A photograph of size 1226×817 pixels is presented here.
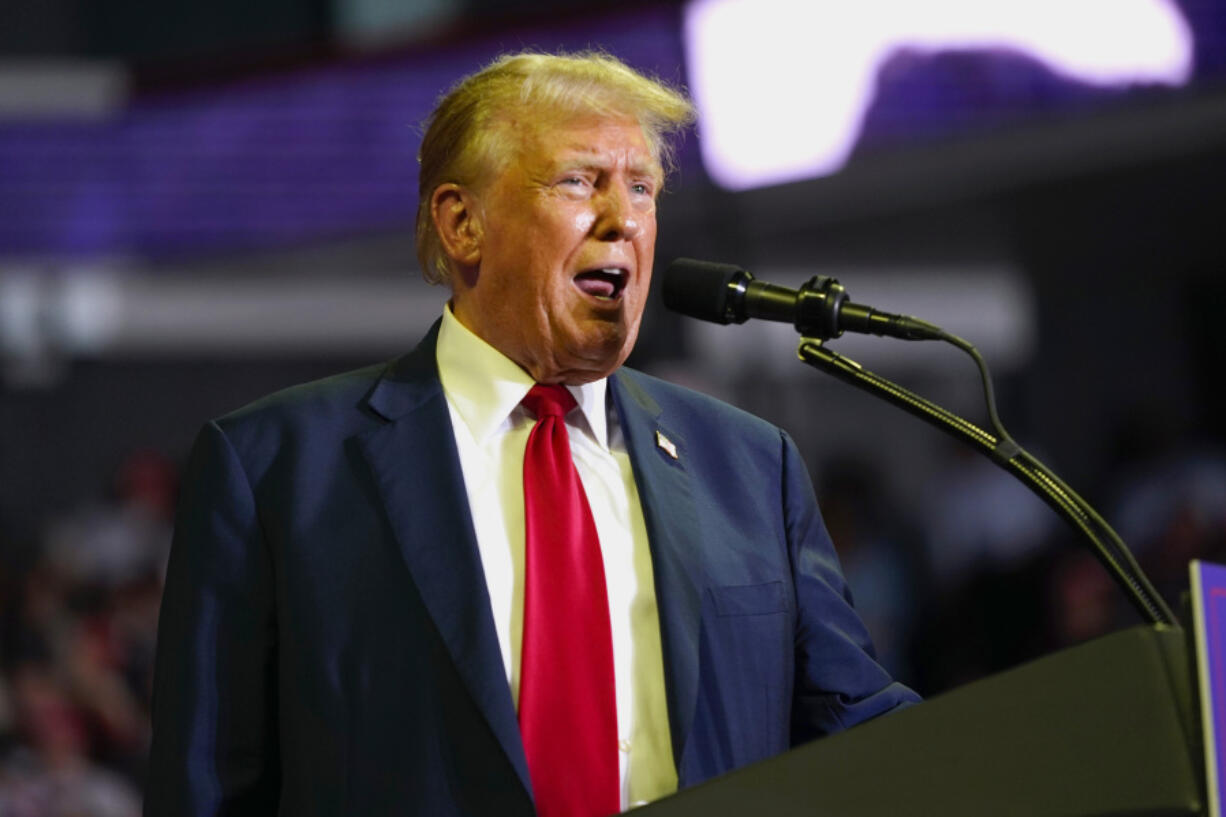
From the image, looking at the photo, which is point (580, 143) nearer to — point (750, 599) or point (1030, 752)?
point (750, 599)

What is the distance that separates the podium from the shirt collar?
1.80 feet

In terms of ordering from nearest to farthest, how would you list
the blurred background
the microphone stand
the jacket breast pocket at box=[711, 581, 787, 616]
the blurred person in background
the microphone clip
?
the microphone stand
the microphone clip
the jacket breast pocket at box=[711, 581, 787, 616]
the blurred background
the blurred person in background

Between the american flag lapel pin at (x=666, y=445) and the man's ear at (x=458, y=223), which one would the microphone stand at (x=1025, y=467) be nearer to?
the american flag lapel pin at (x=666, y=445)

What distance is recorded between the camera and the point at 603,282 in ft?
4.90

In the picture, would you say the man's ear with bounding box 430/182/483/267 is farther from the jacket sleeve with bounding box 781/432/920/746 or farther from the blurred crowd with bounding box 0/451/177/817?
the blurred crowd with bounding box 0/451/177/817

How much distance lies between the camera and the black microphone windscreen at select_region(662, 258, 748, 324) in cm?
138

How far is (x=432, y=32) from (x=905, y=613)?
2006mm

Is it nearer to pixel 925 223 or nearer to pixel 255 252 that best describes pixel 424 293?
pixel 925 223

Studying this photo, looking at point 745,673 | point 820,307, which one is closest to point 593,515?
point 745,673

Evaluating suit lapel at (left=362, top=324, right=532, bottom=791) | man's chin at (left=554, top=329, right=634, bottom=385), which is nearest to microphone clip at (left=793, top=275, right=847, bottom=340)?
man's chin at (left=554, top=329, right=634, bottom=385)

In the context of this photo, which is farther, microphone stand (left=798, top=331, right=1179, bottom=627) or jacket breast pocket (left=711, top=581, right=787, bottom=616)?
jacket breast pocket (left=711, top=581, right=787, bottom=616)

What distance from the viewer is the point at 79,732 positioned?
4.27 meters

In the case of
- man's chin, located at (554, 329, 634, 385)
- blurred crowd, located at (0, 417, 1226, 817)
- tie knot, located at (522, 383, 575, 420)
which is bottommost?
blurred crowd, located at (0, 417, 1226, 817)

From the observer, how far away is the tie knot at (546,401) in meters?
1.52
